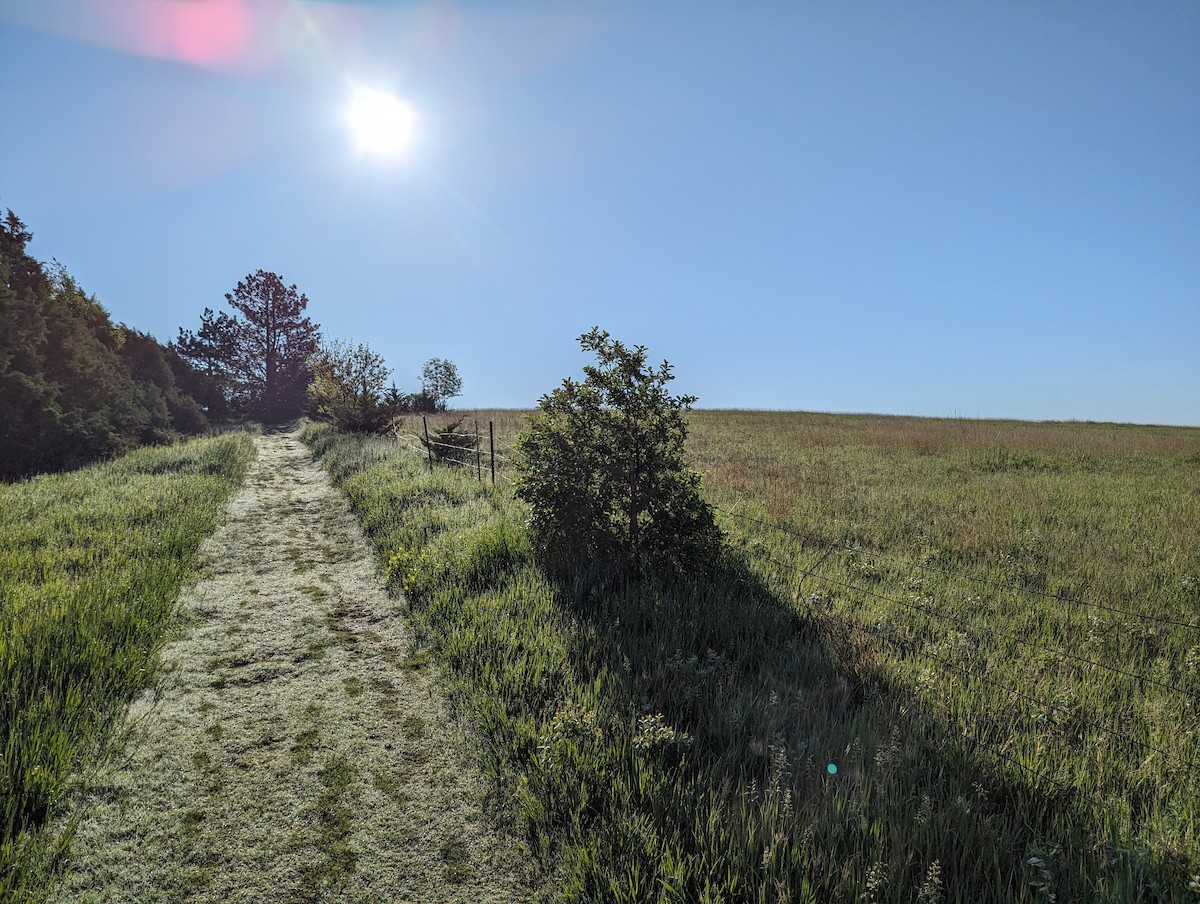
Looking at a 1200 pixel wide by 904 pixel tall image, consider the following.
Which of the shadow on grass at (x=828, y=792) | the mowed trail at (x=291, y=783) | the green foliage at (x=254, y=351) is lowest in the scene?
the mowed trail at (x=291, y=783)

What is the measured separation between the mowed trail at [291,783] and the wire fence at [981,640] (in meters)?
3.23

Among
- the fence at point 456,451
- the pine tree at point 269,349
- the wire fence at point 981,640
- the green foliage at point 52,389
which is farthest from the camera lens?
the pine tree at point 269,349

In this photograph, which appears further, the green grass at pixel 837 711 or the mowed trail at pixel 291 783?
the mowed trail at pixel 291 783

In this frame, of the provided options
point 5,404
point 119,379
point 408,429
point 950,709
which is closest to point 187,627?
point 950,709

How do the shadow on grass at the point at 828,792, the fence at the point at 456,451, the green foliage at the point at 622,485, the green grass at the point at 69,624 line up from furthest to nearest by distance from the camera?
the fence at the point at 456,451
the green foliage at the point at 622,485
the green grass at the point at 69,624
the shadow on grass at the point at 828,792

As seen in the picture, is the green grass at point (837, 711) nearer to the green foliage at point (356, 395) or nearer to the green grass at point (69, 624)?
the green grass at point (69, 624)

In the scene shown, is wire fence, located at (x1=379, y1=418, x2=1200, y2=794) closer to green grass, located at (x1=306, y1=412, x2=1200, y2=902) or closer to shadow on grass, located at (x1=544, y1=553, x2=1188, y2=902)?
green grass, located at (x1=306, y1=412, x2=1200, y2=902)

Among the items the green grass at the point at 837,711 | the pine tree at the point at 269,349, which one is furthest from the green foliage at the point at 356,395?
the pine tree at the point at 269,349

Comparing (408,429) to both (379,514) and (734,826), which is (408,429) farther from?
(734,826)

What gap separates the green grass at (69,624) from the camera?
10.0ft

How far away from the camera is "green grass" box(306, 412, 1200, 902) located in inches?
101

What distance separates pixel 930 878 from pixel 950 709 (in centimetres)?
182

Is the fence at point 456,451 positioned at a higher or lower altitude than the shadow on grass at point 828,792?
higher

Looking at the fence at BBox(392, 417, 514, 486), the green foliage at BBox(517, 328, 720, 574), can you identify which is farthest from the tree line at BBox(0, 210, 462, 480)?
the green foliage at BBox(517, 328, 720, 574)
